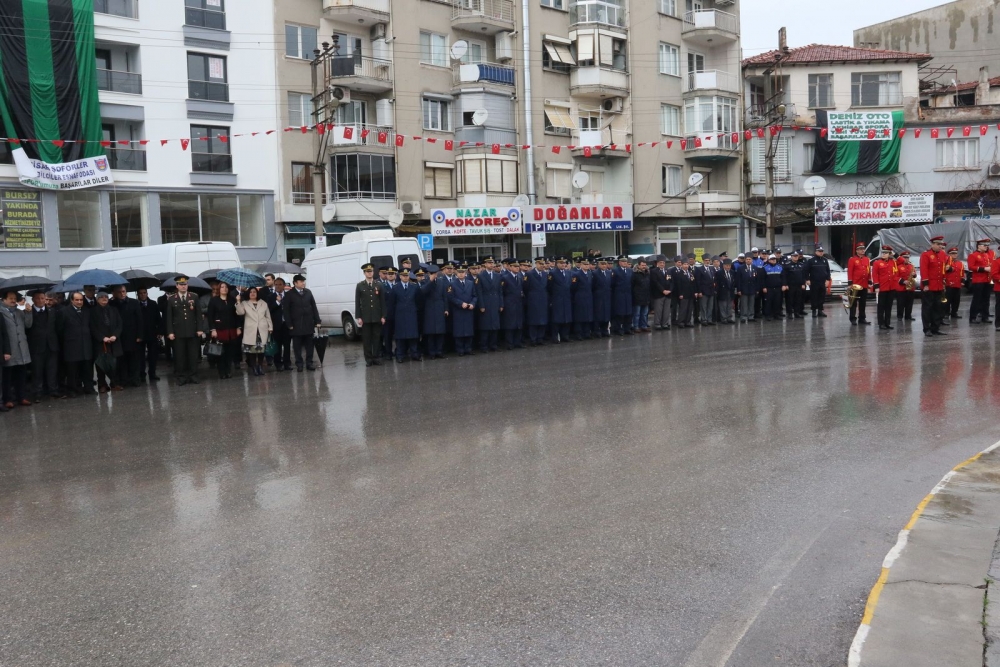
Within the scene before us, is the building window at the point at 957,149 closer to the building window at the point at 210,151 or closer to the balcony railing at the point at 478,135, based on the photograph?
the balcony railing at the point at 478,135

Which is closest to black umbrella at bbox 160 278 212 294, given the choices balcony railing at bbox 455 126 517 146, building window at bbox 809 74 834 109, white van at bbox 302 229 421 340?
white van at bbox 302 229 421 340

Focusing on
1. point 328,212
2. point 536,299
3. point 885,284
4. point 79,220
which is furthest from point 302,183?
point 885,284

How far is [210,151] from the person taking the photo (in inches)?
1339

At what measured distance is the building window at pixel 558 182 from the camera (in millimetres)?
41656

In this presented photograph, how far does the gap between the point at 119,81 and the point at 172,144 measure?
106 inches

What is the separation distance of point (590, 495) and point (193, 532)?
2953 millimetres

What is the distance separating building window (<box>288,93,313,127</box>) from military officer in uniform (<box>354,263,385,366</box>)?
20.2 meters

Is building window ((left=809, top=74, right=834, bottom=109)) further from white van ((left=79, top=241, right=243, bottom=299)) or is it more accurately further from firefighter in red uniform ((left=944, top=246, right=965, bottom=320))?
white van ((left=79, top=241, right=243, bottom=299))

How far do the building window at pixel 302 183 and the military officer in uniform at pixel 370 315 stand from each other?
19754 mm

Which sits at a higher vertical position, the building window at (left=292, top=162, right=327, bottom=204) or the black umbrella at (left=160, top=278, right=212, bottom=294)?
the building window at (left=292, top=162, right=327, bottom=204)

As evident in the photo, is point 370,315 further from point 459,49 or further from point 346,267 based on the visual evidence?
point 459,49

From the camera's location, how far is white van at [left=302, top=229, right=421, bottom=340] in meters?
21.5

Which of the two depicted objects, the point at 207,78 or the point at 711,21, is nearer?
the point at 207,78

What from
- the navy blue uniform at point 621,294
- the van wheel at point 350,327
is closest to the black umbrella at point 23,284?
the van wheel at point 350,327
